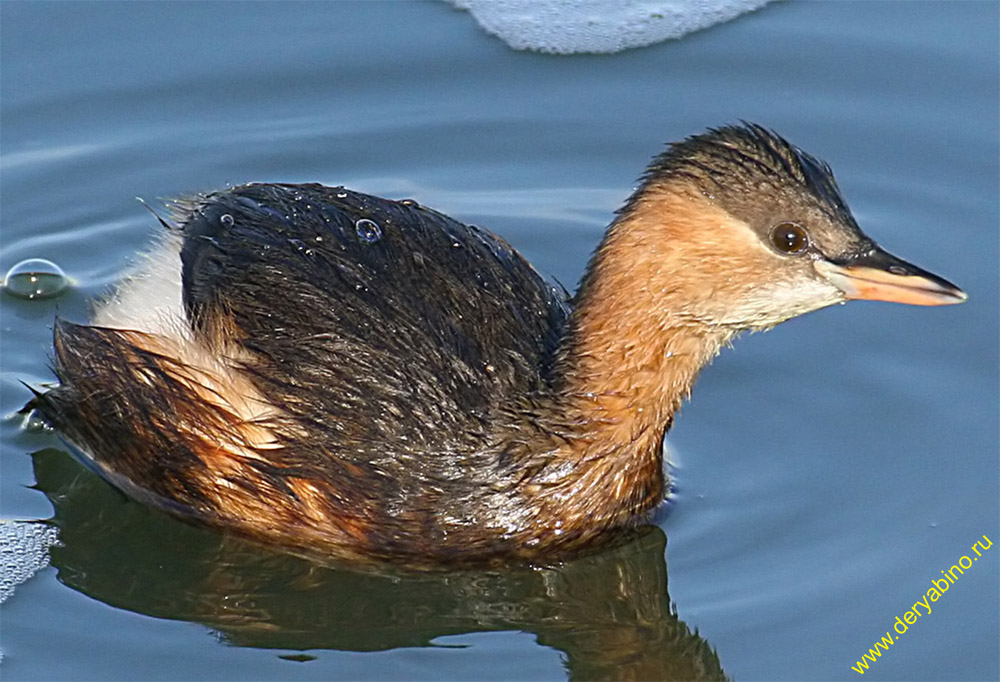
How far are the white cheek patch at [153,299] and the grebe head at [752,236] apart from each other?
5.19 ft

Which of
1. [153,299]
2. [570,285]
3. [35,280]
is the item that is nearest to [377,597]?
[153,299]

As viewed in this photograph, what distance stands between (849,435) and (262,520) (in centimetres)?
215

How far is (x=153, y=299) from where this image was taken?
6.47 m

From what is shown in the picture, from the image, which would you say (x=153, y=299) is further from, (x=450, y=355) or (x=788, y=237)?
(x=788, y=237)

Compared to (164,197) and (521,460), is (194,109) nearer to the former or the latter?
(164,197)

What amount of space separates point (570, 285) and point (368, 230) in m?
1.57

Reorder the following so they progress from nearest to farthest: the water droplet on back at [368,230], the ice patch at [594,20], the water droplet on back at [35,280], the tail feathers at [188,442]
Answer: the tail feathers at [188,442] → the water droplet on back at [368,230] → the water droplet on back at [35,280] → the ice patch at [594,20]

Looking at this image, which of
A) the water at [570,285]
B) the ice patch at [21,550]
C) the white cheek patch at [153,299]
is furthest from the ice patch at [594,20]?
the ice patch at [21,550]

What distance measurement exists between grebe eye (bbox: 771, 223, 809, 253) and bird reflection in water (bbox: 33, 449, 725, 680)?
114 cm

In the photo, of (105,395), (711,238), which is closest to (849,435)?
(711,238)

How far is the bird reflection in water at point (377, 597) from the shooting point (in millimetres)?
5824

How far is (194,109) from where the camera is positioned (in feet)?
28.2

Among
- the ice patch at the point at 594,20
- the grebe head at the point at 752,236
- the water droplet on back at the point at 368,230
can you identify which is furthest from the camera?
the ice patch at the point at 594,20

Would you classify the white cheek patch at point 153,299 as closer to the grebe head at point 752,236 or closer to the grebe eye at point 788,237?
the grebe head at point 752,236
